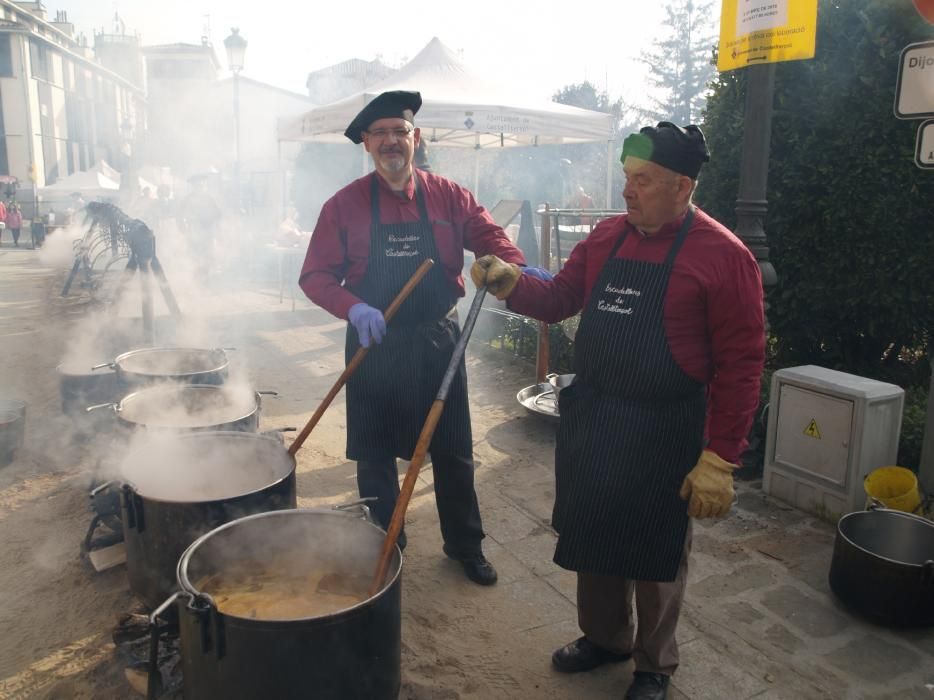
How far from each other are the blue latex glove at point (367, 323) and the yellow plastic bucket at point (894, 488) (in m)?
2.75

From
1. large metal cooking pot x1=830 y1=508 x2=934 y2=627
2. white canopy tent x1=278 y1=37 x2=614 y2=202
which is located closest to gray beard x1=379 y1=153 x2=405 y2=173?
large metal cooking pot x1=830 y1=508 x2=934 y2=627

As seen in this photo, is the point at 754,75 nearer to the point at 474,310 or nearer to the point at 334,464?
the point at 474,310

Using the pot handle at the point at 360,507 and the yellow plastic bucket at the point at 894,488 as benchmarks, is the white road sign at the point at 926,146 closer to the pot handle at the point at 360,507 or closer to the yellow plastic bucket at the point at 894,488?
the yellow plastic bucket at the point at 894,488

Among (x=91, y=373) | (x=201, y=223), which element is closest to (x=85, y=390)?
(x=91, y=373)

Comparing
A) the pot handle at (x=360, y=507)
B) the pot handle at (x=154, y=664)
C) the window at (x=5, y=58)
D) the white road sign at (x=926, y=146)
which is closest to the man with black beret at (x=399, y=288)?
the pot handle at (x=360, y=507)

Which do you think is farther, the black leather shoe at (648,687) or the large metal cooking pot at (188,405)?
the large metal cooking pot at (188,405)

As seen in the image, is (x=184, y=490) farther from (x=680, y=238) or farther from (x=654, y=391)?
(x=680, y=238)

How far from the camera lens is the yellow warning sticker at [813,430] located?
414 cm

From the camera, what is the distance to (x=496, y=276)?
2.80 meters

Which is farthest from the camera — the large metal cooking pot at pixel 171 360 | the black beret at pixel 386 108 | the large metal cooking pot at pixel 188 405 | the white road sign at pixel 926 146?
the large metal cooking pot at pixel 171 360

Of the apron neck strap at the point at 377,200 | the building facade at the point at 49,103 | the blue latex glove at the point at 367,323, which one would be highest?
the building facade at the point at 49,103

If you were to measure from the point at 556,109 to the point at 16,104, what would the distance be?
32268mm

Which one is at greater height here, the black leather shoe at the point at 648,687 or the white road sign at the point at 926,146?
the white road sign at the point at 926,146

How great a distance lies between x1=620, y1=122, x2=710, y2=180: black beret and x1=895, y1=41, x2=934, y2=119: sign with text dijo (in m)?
1.94
